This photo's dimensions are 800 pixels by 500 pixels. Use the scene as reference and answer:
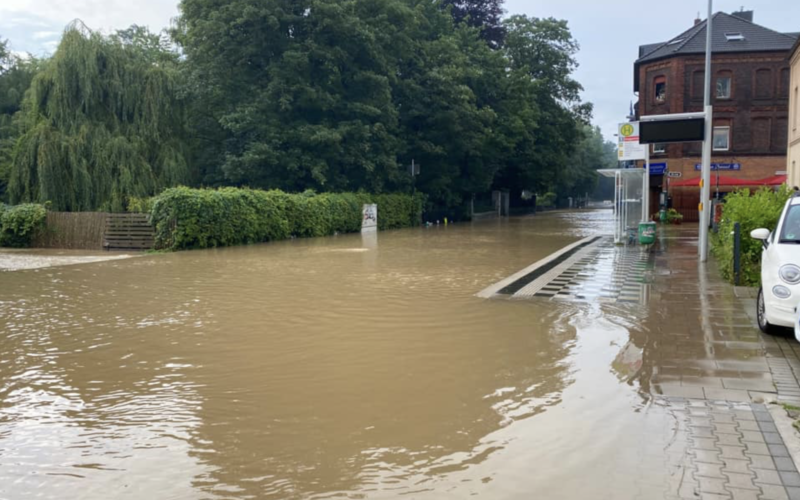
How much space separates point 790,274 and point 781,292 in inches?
8.6

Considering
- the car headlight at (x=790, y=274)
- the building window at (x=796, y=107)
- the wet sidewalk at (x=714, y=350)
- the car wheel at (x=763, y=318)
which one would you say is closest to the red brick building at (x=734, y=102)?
the building window at (x=796, y=107)

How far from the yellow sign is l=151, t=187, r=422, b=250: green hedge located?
13.2 metres

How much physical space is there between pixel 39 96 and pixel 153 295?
19.9 meters

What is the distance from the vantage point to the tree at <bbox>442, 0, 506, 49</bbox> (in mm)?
54812

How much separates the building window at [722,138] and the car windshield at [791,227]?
36447mm

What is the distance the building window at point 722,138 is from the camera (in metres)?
41.2

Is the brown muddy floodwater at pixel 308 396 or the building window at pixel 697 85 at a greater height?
the building window at pixel 697 85

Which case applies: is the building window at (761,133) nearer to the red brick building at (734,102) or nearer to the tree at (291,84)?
the red brick building at (734,102)

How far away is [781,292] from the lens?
7.31m

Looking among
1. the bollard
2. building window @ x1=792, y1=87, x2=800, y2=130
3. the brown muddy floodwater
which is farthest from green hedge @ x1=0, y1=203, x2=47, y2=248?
building window @ x1=792, y1=87, x2=800, y2=130

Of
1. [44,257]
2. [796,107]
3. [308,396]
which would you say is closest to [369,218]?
[44,257]

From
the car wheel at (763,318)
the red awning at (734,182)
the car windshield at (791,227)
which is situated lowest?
the car wheel at (763,318)

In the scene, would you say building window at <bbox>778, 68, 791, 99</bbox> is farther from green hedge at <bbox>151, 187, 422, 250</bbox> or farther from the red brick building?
green hedge at <bbox>151, 187, 422, 250</bbox>

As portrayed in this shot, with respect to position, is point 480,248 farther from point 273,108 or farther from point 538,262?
point 273,108
